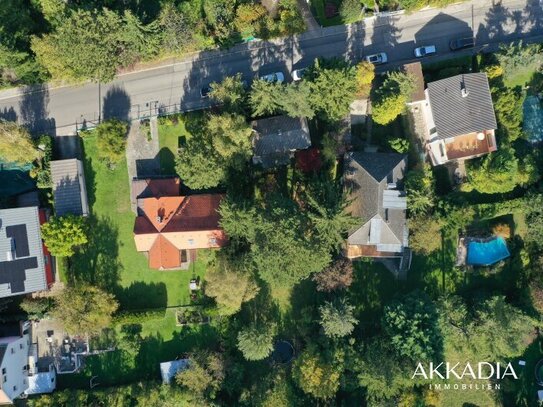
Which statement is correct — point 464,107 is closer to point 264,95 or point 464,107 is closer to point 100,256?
point 264,95

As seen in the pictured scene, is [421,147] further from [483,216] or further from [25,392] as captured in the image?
[25,392]

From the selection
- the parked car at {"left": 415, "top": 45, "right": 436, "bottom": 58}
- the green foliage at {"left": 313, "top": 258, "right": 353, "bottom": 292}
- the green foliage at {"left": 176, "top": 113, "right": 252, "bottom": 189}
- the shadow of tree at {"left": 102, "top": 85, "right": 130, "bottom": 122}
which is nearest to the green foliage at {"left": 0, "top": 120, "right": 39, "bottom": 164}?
the shadow of tree at {"left": 102, "top": 85, "right": 130, "bottom": 122}

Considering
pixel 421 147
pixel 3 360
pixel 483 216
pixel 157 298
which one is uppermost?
pixel 421 147

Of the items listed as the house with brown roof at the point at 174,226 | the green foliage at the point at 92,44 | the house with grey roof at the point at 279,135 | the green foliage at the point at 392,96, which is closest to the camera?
the green foliage at the point at 92,44

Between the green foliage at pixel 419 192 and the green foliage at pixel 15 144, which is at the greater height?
the green foliage at pixel 15 144

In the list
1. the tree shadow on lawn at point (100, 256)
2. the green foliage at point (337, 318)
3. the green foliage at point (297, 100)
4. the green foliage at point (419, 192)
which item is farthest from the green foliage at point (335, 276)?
the tree shadow on lawn at point (100, 256)

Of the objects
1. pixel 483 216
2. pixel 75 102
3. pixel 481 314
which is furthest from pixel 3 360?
pixel 483 216

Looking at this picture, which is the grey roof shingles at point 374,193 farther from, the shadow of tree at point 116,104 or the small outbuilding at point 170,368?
the shadow of tree at point 116,104
